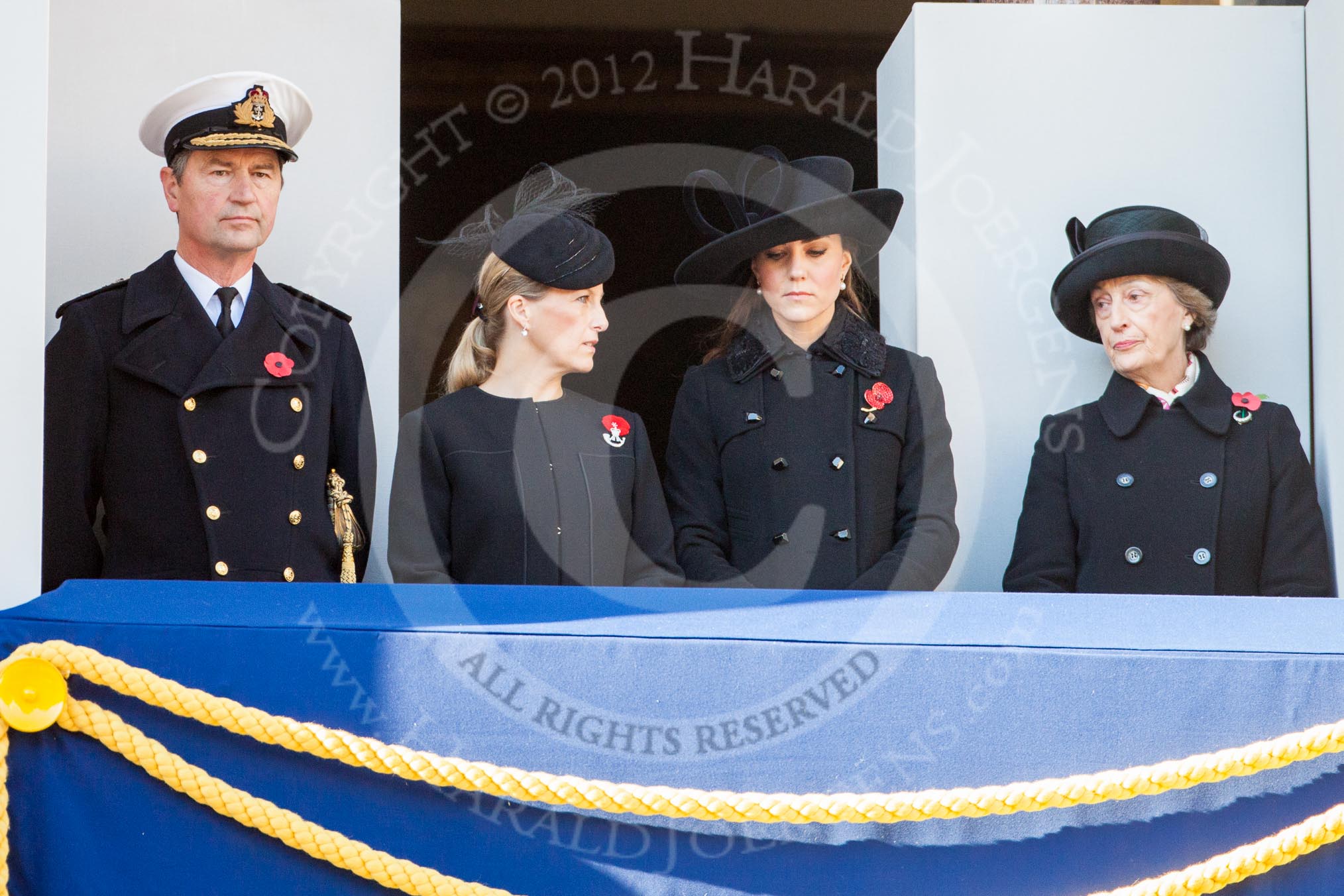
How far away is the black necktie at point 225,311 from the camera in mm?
2760

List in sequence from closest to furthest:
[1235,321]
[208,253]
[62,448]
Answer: [62,448] → [208,253] → [1235,321]

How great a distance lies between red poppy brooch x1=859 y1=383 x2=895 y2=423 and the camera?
9.55 ft

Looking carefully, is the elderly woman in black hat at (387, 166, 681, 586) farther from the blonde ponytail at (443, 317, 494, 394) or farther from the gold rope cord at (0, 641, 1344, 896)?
the gold rope cord at (0, 641, 1344, 896)

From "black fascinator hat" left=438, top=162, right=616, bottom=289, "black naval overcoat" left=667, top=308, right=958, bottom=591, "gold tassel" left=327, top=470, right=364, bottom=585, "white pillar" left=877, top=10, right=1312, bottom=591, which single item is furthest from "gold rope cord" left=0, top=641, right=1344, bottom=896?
"white pillar" left=877, top=10, right=1312, bottom=591

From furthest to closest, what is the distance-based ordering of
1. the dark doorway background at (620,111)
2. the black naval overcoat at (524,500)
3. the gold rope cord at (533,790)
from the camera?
the dark doorway background at (620,111)
the black naval overcoat at (524,500)
the gold rope cord at (533,790)

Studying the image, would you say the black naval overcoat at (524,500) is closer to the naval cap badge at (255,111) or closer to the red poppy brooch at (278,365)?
the red poppy brooch at (278,365)

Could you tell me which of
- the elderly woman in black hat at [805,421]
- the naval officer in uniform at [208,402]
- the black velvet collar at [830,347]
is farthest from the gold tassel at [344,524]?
the black velvet collar at [830,347]

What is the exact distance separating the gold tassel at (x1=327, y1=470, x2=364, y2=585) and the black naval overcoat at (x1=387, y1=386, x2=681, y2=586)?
0.07 m

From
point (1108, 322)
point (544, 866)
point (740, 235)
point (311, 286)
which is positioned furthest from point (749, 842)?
point (311, 286)

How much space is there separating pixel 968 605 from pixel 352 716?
760 millimetres

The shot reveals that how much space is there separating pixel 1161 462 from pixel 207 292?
1911 mm

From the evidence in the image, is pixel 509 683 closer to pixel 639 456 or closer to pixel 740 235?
pixel 639 456

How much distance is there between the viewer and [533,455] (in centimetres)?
281

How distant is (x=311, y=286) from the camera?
3.28m
